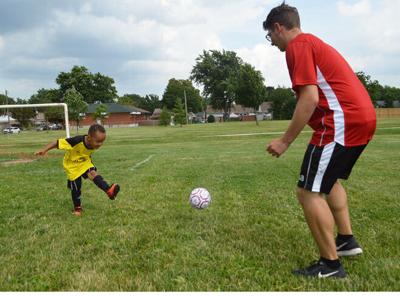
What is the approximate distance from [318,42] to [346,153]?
0.85 metres

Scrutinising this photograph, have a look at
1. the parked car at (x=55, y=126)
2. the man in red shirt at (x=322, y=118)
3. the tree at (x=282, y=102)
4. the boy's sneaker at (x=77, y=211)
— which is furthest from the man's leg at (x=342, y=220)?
the tree at (x=282, y=102)

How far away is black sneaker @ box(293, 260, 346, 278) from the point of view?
2912 millimetres

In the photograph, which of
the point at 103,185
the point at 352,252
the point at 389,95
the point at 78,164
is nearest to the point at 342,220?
the point at 352,252

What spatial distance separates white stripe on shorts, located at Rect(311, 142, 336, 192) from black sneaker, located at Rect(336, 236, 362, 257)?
2.63 feet

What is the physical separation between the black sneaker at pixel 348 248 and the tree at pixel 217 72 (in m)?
89.5

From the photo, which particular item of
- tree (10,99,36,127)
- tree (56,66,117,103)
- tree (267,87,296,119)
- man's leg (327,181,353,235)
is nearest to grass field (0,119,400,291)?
man's leg (327,181,353,235)

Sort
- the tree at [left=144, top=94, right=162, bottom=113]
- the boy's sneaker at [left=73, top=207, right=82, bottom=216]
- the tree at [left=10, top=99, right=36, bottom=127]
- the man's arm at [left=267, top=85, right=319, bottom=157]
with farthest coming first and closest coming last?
the tree at [left=144, top=94, right=162, bottom=113], the tree at [left=10, top=99, right=36, bottom=127], the boy's sneaker at [left=73, top=207, right=82, bottom=216], the man's arm at [left=267, top=85, right=319, bottom=157]

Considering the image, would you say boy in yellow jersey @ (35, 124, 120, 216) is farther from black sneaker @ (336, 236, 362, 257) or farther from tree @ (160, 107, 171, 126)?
tree @ (160, 107, 171, 126)

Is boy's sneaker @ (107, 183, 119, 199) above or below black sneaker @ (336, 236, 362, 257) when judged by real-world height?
above

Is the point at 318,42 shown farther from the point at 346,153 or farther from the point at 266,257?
the point at 266,257

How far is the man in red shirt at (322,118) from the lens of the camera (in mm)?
2861

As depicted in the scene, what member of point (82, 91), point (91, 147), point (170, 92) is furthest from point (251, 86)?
point (170, 92)

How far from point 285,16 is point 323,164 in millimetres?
1152

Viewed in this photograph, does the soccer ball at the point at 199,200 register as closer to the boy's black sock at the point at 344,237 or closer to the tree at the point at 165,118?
the boy's black sock at the point at 344,237
